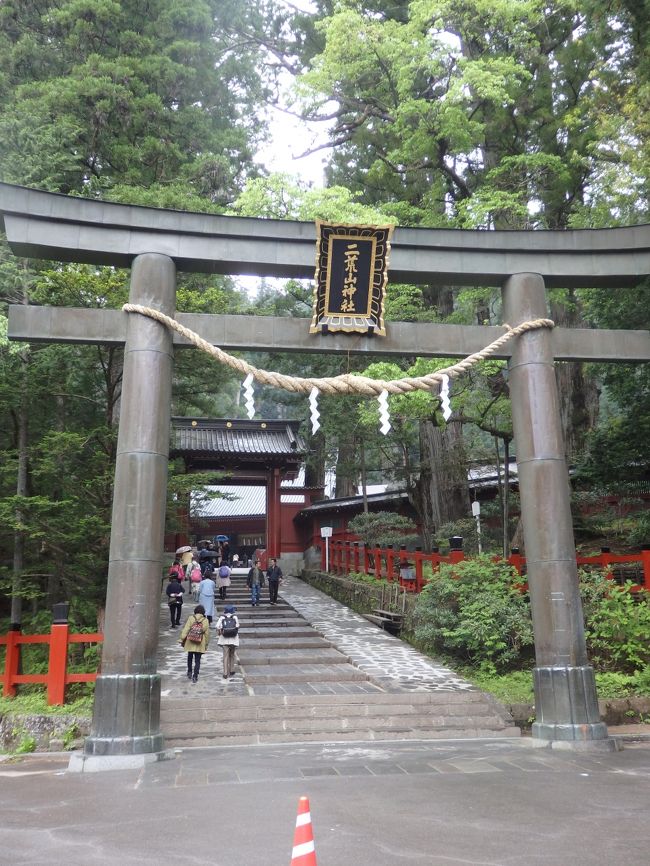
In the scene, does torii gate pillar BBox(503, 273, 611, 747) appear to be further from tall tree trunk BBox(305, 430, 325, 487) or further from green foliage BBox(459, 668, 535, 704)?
tall tree trunk BBox(305, 430, 325, 487)

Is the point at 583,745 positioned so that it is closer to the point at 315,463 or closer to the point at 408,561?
the point at 408,561

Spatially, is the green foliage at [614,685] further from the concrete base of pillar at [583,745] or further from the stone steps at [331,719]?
the concrete base of pillar at [583,745]

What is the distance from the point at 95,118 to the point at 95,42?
2.80 m

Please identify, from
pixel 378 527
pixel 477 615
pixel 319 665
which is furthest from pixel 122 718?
pixel 378 527

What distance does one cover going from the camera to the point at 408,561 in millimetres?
17266

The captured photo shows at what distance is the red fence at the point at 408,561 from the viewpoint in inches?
451

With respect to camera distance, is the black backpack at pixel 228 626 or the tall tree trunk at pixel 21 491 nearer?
the black backpack at pixel 228 626

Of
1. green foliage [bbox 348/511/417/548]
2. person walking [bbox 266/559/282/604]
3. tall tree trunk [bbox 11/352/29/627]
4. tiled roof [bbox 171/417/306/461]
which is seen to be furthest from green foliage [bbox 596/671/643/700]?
tiled roof [bbox 171/417/306/461]

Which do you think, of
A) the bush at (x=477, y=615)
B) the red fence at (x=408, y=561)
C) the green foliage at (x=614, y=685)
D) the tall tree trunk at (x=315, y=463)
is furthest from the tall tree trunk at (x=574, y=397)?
the green foliage at (x=614, y=685)

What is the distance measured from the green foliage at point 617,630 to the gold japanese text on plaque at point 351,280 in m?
5.60

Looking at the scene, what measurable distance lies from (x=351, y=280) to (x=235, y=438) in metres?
19.1

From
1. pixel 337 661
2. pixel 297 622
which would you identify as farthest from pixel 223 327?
pixel 297 622

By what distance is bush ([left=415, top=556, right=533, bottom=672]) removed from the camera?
10844 millimetres

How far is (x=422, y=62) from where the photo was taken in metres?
15.7
